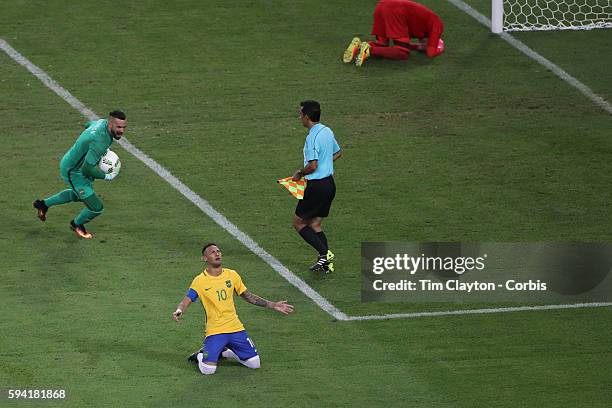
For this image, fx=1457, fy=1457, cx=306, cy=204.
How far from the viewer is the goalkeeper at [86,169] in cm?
1614

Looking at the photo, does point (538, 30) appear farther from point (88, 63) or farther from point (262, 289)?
point (262, 289)

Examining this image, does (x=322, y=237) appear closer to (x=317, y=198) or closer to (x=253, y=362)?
(x=317, y=198)

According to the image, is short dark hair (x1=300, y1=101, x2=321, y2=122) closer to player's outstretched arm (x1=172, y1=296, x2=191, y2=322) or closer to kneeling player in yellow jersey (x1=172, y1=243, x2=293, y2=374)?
kneeling player in yellow jersey (x1=172, y1=243, x2=293, y2=374)

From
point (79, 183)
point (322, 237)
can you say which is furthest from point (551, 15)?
point (79, 183)

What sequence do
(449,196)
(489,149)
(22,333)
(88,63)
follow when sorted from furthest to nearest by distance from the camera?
(88,63), (489,149), (449,196), (22,333)

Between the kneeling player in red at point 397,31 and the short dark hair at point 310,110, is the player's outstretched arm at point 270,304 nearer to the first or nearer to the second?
the short dark hair at point 310,110

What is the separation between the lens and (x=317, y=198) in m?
15.6

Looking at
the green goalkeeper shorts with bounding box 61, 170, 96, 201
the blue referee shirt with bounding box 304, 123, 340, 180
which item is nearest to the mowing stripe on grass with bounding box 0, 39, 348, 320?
the blue referee shirt with bounding box 304, 123, 340, 180

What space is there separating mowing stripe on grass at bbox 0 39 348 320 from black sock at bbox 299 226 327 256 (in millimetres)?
401

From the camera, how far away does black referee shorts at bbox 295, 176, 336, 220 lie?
51.1 ft

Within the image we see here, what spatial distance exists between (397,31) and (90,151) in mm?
7611

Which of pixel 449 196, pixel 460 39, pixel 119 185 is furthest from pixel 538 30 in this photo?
pixel 119 185

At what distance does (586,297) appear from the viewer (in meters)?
15.4

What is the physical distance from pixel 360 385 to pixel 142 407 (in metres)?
1.99
